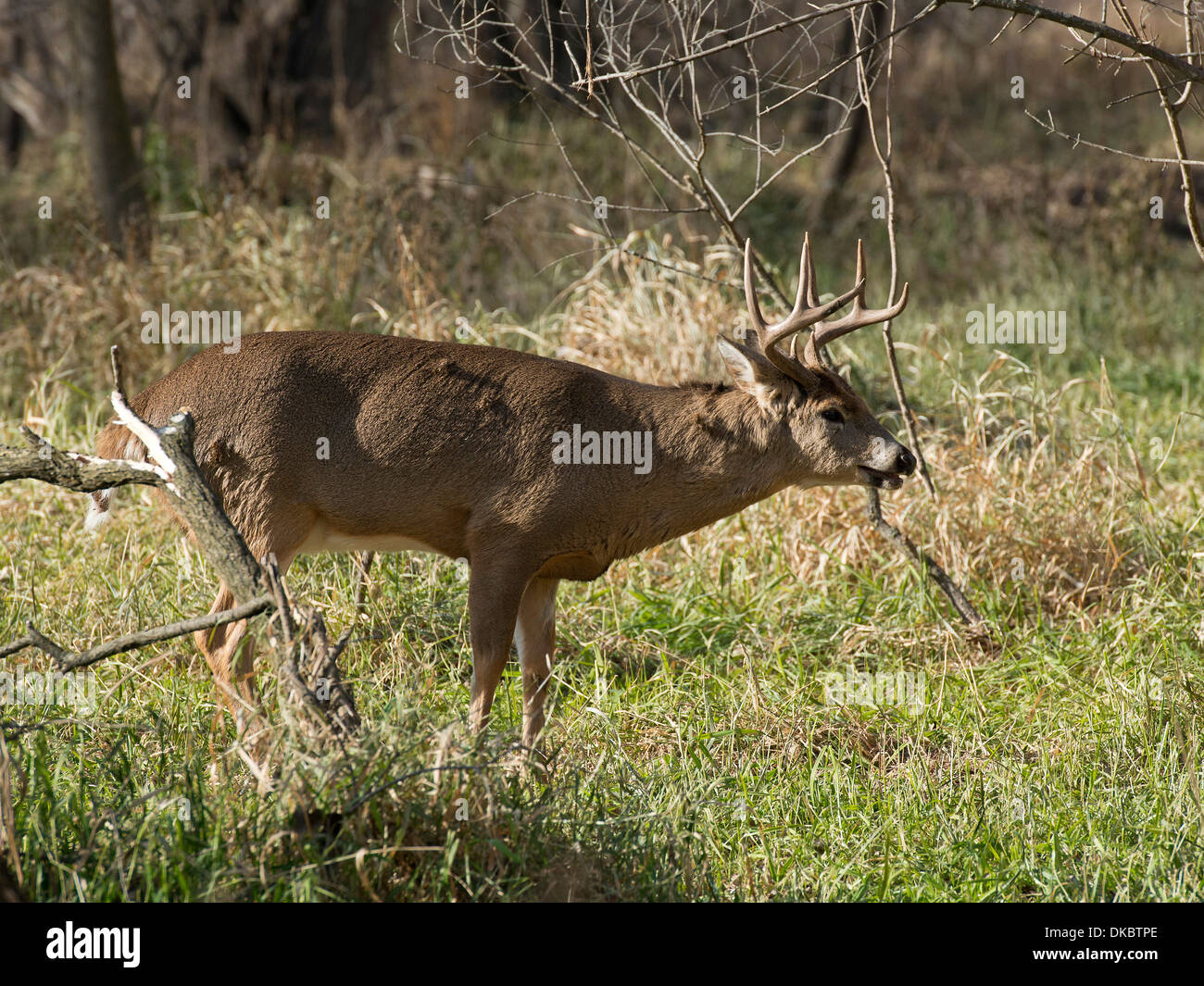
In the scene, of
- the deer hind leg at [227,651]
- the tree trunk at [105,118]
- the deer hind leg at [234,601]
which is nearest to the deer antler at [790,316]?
the deer hind leg at [234,601]

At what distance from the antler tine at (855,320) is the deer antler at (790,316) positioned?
66 mm

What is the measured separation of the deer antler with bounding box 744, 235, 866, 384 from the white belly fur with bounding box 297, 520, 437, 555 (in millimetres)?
1460

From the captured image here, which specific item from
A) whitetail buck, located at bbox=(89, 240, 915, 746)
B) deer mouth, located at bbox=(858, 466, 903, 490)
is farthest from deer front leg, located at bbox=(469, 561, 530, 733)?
deer mouth, located at bbox=(858, 466, 903, 490)

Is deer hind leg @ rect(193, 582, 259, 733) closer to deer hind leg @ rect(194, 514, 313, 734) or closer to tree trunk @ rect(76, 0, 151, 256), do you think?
deer hind leg @ rect(194, 514, 313, 734)

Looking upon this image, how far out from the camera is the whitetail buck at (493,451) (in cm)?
493

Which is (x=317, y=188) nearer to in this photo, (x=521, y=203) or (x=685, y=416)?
(x=521, y=203)

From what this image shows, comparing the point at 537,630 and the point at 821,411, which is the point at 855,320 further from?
the point at 537,630

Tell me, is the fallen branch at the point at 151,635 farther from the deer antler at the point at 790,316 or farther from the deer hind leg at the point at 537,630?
the deer antler at the point at 790,316

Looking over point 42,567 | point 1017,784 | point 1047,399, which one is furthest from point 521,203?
Result: point 1017,784

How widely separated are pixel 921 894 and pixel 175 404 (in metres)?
3.02

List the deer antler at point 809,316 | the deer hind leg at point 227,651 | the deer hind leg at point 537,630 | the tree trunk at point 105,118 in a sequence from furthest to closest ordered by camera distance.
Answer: the tree trunk at point 105,118 < the deer hind leg at point 537,630 < the deer antler at point 809,316 < the deer hind leg at point 227,651

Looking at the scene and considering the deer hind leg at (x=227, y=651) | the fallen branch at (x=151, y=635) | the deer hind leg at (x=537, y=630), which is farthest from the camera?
the deer hind leg at (x=537, y=630)

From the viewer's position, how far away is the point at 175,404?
4.98m

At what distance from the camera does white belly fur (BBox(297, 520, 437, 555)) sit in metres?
5.05
